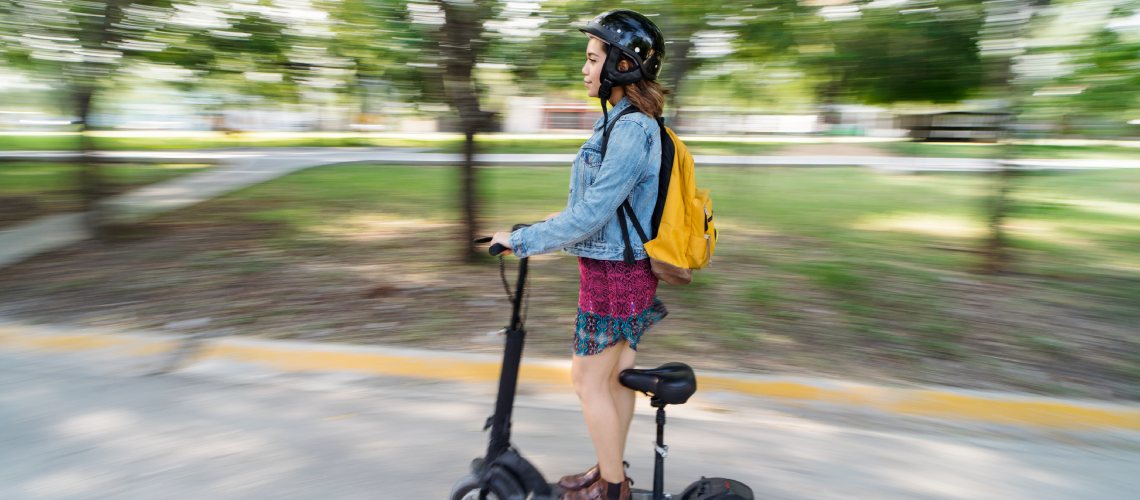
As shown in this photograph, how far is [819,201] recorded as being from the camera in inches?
407

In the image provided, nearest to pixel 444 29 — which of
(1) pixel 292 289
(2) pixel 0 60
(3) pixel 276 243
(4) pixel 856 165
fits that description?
(1) pixel 292 289

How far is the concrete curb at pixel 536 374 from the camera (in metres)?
3.77

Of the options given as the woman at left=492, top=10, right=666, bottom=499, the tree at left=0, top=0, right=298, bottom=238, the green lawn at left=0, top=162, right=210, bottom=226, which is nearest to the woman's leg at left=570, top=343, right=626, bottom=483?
the woman at left=492, top=10, right=666, bottom=499

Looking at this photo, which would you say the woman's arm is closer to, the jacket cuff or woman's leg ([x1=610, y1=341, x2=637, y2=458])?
the jacket cuff

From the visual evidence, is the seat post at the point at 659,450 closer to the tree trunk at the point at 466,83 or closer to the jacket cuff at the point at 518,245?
the jacket cuff at the point at 518,245

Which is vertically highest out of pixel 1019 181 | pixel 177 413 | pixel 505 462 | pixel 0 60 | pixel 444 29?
pixel 444 29

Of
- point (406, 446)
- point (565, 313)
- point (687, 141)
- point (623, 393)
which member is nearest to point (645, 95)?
point (623, 393)

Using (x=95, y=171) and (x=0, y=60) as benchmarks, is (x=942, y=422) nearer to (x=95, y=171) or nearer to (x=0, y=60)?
(x=95, y=171)

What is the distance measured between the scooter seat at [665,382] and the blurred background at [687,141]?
1969 millimetres

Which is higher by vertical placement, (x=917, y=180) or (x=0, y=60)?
(x=0, y=60)

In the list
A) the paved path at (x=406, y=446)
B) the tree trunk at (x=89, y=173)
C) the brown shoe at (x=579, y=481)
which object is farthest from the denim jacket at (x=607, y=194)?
the tree trunk at (x=89, y=173)

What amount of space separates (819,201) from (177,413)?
8.48 meters

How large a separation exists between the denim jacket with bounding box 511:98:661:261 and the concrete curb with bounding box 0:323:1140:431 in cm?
187

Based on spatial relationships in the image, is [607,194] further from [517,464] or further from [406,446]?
[406,446]
